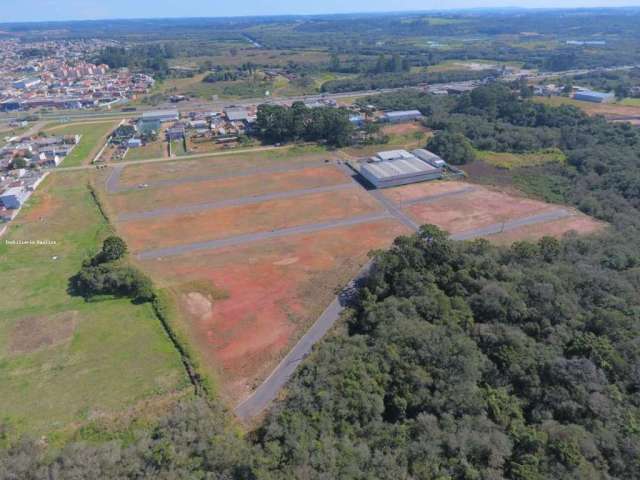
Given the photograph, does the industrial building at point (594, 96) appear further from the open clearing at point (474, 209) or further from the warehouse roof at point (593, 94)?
the open clearing at point (474, 209)

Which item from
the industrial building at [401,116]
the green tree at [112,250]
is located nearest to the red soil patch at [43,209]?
the green tree at [112,250]

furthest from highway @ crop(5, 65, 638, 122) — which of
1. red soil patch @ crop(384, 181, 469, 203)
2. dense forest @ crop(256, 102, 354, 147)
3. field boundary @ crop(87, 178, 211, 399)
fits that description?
field boundary @ crop(87, 178, 211, 399)

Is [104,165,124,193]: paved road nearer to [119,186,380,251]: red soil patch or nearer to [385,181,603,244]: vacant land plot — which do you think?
[119,186,380,251]: red soil patch

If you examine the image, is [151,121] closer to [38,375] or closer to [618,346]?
[38,375]

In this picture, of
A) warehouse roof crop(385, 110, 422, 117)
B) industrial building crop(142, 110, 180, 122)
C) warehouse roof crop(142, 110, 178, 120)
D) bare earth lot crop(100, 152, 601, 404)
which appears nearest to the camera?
bare earth lot crop(100, 152, 601, 404)

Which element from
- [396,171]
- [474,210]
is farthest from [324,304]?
[396,171]

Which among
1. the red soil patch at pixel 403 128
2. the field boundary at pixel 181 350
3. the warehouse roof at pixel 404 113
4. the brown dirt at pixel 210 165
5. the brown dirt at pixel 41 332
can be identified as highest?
the warehouse roof at pixel 404 113
